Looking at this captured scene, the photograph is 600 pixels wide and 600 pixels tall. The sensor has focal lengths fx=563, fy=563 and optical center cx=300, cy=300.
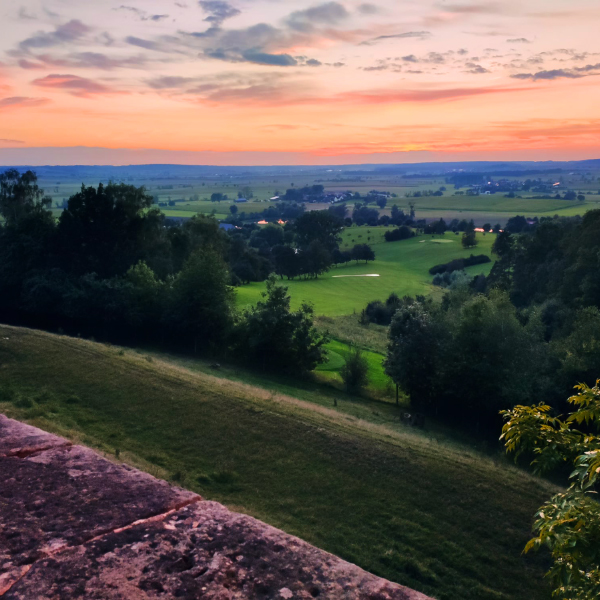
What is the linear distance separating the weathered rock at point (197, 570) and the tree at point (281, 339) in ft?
101

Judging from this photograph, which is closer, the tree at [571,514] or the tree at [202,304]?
the tree at [571,514]

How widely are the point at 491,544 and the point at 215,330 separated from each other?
2580 cm

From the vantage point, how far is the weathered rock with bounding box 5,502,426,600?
4.06 m

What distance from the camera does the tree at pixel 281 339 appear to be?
1403 inches

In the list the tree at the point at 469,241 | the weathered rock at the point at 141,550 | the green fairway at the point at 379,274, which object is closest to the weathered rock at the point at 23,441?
the weathered rock at the point at 141,550

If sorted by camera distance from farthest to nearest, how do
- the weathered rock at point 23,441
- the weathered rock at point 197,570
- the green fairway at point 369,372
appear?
1. the green fairway at point 369,372
2. the weathered rock at point 23,441
3. the weathered rock at point 197,570

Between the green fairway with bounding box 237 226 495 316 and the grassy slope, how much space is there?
36.9 m

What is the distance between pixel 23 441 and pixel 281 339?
29.4 metres

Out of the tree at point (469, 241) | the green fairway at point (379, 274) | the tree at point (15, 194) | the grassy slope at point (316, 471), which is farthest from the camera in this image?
the tree at point (469, 241)

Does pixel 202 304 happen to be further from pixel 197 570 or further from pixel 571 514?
pixel 197 570

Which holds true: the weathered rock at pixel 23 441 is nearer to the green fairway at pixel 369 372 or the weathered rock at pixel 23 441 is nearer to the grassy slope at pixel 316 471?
the grassy slope at pixel 316 471

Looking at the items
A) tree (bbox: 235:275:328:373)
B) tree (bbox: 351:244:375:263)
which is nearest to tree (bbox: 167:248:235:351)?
tree (bbox: 235:275:328:373)

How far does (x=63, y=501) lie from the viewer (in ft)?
16.9

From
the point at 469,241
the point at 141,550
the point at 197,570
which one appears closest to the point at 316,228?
the point at 469,241
